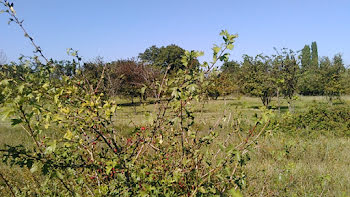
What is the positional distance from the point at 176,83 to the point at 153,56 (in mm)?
60337

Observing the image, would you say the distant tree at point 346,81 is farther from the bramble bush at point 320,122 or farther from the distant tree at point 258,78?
the bramble bush at point 320,122

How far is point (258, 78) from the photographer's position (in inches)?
651

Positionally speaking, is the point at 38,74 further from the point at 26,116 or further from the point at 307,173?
the point at 307,173

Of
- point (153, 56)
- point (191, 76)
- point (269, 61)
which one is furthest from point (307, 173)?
point (153, 56)

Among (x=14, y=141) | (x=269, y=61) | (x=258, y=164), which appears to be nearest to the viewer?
(x=258, y=164)

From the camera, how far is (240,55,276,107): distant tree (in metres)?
15.6

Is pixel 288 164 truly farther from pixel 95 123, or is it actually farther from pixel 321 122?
pixel 321 122

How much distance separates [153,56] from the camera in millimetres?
61375

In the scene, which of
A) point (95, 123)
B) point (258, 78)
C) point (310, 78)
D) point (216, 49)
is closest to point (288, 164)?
point (216, 49)

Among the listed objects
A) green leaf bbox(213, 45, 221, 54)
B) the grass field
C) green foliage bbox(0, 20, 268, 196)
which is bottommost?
the grass field

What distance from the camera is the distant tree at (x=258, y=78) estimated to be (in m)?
15.6

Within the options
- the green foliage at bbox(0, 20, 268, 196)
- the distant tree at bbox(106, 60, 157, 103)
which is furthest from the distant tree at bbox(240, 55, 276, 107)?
the green foliage at bbox(0, 20, 268, 196)

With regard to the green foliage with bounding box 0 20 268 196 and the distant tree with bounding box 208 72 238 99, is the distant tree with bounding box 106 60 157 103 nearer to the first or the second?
the green foliage with bounding box 0 20 268 196

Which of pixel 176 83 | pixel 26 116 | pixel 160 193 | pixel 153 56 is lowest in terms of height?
pixel 160 193
